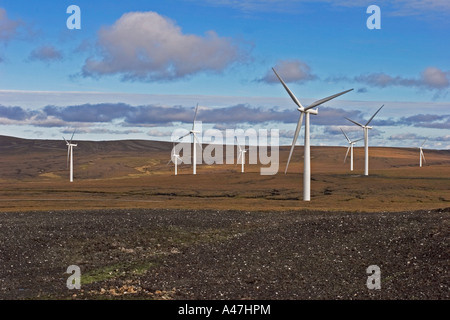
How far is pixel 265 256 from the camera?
2441 cm

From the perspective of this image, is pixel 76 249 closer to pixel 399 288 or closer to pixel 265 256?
pixel 265 256

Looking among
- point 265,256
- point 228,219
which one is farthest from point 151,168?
point 265,256

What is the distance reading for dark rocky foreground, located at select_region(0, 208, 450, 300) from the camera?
Answer: 1917 centimetres

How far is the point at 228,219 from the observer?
3597cm

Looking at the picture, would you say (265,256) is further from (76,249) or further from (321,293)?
(76,249)

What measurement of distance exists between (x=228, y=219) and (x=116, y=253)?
10.8m

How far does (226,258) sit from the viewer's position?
961 inches

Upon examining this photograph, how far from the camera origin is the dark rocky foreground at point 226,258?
19.2m

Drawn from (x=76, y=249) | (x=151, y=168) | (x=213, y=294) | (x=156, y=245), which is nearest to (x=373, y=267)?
(x=213, y=294)

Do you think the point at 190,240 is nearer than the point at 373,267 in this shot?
No

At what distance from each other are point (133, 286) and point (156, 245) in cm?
861

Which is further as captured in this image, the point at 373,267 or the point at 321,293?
the point at 373,267

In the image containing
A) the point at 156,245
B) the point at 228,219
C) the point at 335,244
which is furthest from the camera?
the point at 228,219
